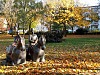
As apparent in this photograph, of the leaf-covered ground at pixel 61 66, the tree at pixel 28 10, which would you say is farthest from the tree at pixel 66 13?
the leaf-covered ground at pixel 61 66

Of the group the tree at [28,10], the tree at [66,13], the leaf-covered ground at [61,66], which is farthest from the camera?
the tree at [28,10]

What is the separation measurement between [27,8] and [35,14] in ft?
5.81

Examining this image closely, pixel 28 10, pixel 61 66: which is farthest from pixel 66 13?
pixel 61 66

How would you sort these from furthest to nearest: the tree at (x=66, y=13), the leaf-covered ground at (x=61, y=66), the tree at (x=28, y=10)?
the tree at (x=28, y=10)
the tree at (x=66, y=13)
the leaf-covered ground at (x=61, y=66)

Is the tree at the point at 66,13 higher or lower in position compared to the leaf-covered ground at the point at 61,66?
lower

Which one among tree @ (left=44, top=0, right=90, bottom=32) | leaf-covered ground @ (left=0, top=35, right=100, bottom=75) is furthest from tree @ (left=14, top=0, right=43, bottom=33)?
leaf-covered ground @ (left=0, top=35, right=100, bottom=75)

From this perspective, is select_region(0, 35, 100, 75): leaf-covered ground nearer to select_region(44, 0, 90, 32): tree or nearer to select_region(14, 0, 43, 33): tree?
select_region(44, 0, 90, 32): tree

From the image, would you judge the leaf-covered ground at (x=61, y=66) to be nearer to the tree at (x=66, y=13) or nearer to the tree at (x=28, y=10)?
the tree at (x=66, y=13)

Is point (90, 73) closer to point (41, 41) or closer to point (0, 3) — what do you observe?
point (41, 41)

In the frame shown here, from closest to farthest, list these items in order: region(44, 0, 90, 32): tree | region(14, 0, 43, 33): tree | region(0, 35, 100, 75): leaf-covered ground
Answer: region(0, 35, 100, 75): leaf-covered ground
region(44, 0, 90, 32): tree
region(14, 0, 43, 33): tree

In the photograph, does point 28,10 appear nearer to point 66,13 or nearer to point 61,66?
point 66,13

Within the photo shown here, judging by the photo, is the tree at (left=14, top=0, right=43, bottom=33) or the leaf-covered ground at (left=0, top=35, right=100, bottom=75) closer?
the leaf-covered ground at (left=0, top=35, right=100, bottom=75)

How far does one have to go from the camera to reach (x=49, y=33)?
26.8m

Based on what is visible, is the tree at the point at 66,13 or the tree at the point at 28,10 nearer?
the tree at the point at 66,13
